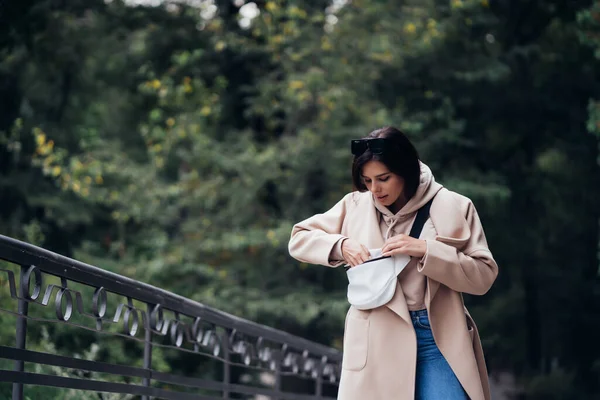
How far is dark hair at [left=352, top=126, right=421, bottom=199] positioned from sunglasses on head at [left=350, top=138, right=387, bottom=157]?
0.01m

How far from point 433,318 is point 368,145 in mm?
667

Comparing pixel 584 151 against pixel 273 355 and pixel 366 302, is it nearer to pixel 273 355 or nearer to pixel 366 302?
pixel 273 355

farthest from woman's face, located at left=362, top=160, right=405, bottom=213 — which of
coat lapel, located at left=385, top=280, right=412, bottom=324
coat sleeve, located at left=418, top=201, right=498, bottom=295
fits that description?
coat lapel, located at left=385, top=280, right=412, bottom=324

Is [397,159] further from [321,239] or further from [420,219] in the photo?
[321,239]

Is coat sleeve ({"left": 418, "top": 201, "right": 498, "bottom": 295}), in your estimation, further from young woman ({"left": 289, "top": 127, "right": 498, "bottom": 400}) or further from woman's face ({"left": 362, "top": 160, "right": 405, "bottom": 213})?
woman's face ({"left": 362, "top": 160, "right": 405, "bottom": 213})

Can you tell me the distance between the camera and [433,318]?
3494mm

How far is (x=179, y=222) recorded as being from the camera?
55.1ft

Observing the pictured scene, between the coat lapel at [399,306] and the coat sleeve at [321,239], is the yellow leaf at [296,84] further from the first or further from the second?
the coat lapel at [399,306]

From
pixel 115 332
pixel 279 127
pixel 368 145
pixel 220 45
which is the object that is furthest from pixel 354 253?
pixel 279 127

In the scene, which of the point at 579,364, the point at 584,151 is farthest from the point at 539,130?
the point at 579,364

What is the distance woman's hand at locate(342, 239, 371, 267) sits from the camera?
11.6ft

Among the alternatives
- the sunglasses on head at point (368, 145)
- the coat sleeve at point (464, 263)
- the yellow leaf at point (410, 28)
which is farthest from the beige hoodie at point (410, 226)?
the yellow leaf at point (410, 28)

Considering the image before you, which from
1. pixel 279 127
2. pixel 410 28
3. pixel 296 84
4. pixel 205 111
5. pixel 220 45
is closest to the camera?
pixel 296 84

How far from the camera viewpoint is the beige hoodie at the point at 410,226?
3529 mm
